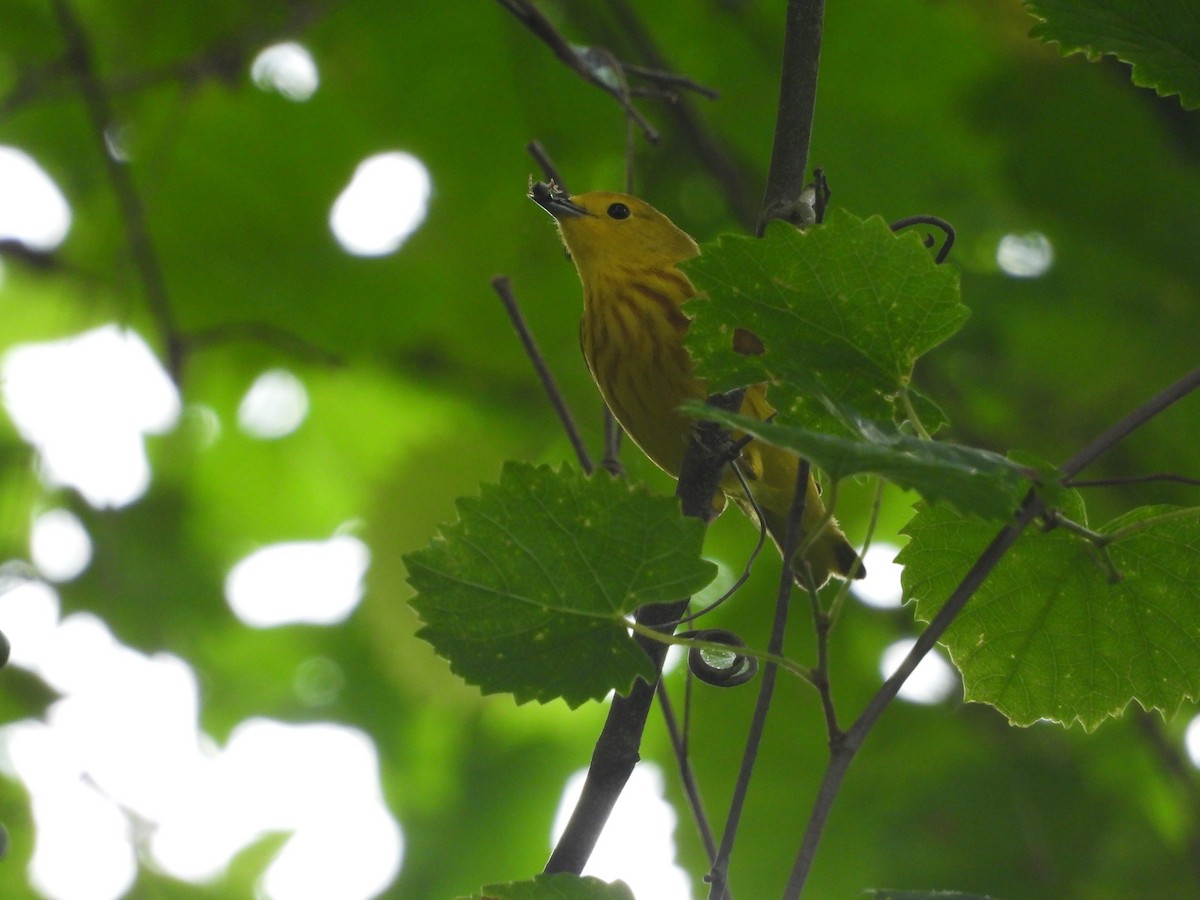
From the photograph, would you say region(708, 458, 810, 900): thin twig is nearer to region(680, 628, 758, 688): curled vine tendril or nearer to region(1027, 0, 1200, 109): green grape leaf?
region(680, 628, 758, 688): curled vine tendril

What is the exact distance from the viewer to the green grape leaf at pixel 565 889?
138 centimetres

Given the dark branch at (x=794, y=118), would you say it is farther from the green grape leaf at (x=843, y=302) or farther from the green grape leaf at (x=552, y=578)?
the green grape leaf at (x=552, y=578)

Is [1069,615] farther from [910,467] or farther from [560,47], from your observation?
[560,47]

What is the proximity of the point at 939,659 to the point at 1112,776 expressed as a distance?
1027 millimetres

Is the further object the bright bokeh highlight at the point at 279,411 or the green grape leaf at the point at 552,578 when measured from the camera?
the bright bokeh highlight at the point at 279,411

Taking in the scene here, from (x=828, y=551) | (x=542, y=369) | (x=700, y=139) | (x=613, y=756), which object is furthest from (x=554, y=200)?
(x=613, y=756)

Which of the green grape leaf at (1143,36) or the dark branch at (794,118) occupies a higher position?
the green grape leaf at (1143,36)

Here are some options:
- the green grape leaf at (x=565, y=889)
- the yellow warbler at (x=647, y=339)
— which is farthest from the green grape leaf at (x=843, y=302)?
the yellow warbler at (x=647, y=339)

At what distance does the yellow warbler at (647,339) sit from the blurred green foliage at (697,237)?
26 centimetres

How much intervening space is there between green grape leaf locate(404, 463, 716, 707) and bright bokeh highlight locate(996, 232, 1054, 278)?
2871 mm

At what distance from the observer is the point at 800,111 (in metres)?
1.58

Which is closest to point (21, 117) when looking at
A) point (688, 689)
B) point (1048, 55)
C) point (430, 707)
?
point (430, 707)

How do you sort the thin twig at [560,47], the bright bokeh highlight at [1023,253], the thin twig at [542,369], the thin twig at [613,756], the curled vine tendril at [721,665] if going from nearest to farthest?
the thin twig at [613,756] → the curled vine tendril at [721,665] → the thin twig at [542,369] → the thin twig at [560,47] → the bright bokeh highlight at [1023,253]

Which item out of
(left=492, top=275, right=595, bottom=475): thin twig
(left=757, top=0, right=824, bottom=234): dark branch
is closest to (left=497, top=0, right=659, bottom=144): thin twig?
(left=492, top=275, right=595, bottom=475): thin twig
